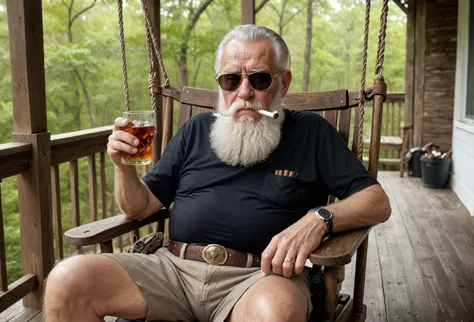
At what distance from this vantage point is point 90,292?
134 centimetres

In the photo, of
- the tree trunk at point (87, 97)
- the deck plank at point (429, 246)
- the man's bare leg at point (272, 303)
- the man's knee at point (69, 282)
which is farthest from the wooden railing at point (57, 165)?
the tree trunk at point (87, 97)

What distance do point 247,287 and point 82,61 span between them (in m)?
11.4

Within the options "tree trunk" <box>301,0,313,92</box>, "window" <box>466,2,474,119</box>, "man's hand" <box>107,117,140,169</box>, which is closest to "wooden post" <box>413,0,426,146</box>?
"window" <box>466,2,474,119</box>

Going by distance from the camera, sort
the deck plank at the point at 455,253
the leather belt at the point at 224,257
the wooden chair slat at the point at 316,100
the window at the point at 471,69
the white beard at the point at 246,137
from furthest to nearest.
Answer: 1. the window at the point at 471,69
2. the deck plank at the point at 455,253
3. the wooden chair slat at the point at 316,100
4. the white beard at the point at 246,137
5. the leather belt at the point at 224,257

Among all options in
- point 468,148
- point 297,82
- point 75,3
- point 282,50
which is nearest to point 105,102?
point 75,3

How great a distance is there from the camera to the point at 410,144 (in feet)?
23.5

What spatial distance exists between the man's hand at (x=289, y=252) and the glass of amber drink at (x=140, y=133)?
48 centimetres

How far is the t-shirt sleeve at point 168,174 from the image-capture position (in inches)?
71.8

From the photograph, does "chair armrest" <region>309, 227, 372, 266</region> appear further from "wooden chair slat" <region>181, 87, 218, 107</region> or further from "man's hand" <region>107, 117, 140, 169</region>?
"wooden chair slat" <region>181, 87, 218, 107</region>

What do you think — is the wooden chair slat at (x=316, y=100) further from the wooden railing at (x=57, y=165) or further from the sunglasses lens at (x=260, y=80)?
the wooden railing at (x=57, y=165)

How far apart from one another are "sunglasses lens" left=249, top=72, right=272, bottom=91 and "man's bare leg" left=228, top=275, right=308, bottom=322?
27.1 inches

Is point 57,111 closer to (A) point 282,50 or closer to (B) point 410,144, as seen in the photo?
(B) point 410,144

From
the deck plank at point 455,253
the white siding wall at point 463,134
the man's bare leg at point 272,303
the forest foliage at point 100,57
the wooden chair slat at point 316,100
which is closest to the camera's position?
the man's bare leg at point 272,303

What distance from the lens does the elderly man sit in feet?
4.39
